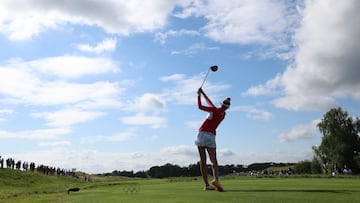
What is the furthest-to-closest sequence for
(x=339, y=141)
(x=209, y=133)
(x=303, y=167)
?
1. (x=303, y=167)
2. (x=339, y=141)
3. (x=209, y=133)

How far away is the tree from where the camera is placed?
320 ft

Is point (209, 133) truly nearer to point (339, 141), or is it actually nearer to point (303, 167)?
point (339, 141)

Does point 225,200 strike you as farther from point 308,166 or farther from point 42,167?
point 308,166

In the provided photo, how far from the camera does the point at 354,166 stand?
95938 mm

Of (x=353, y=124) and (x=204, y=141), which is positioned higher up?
(x=353, y=124)

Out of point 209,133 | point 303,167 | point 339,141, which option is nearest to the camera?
point 209,133

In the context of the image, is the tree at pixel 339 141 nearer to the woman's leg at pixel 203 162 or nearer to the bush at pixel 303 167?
the bush at pixel 303 167

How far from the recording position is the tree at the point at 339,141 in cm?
9744

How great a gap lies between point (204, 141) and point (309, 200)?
4.65 metres

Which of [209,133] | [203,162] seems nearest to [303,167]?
[203,162]

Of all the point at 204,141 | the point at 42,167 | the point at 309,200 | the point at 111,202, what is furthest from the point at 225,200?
the point at 42,167

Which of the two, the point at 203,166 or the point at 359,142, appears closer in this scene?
the point at 203,166

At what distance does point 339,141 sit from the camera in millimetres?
100500

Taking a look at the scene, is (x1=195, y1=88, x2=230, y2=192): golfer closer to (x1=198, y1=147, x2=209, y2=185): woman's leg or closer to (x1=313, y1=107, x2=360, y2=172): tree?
(x1=198, y1=147, x2=209, y2=185): woman's leg
